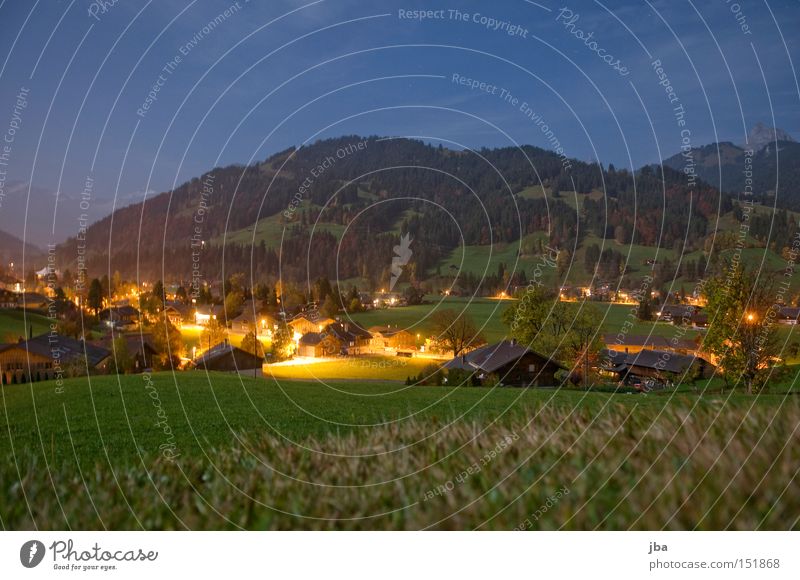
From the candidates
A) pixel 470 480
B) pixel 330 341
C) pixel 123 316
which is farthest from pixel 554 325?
pixel 470 480

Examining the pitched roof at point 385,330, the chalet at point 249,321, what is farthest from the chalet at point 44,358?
the pitched roof at point 385,330

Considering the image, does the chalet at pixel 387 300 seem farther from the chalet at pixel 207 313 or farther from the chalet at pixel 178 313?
the chalet at pixel 178 313

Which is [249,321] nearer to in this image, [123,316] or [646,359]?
[123,316]

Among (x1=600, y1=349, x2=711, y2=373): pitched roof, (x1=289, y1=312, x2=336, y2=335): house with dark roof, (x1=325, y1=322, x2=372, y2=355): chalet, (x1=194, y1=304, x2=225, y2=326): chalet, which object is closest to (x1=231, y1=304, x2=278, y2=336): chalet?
(x1=194, y1=304, x2=225, y2=326): chalet
